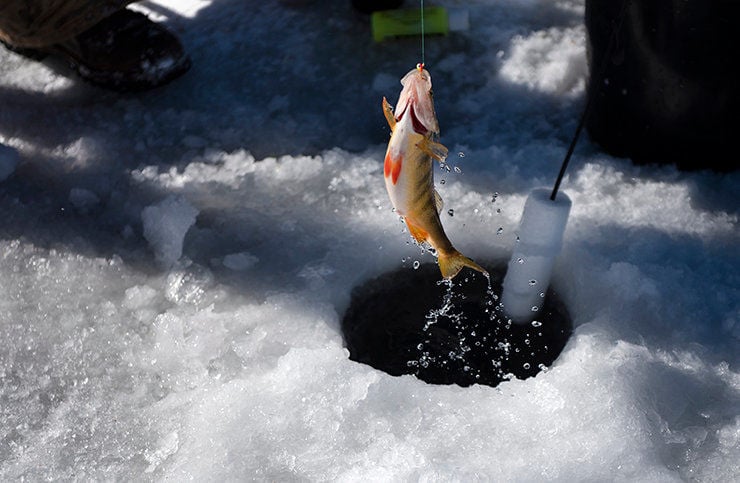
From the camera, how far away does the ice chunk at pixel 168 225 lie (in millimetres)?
2127

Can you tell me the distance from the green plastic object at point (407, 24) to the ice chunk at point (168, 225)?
111 cm

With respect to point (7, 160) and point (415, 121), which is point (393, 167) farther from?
point (7, 160)

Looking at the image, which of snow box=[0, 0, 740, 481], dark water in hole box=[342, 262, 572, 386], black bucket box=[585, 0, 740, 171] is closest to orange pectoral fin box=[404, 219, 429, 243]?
snow box=[0, 0, 740, 481]

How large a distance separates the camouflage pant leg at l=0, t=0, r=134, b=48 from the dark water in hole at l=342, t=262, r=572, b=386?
4.69ft

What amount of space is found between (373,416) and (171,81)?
1742 millimetres

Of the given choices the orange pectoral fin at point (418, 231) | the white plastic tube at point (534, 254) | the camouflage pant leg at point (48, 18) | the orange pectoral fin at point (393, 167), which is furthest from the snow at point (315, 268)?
the orange pectoral fin at point (393, 167)

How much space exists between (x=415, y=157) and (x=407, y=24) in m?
1.77

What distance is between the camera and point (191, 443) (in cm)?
164

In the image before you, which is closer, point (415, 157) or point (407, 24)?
point (415, 157)

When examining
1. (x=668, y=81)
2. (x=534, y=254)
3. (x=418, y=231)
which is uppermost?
(x=418, y=231)

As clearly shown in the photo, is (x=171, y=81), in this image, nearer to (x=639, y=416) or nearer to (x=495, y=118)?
(x=495, y=118)

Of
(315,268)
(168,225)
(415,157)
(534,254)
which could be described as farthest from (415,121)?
(168,225)

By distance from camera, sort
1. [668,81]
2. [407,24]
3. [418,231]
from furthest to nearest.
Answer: [407,24], [668,81], [418,231]

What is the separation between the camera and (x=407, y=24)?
295 centimetres
